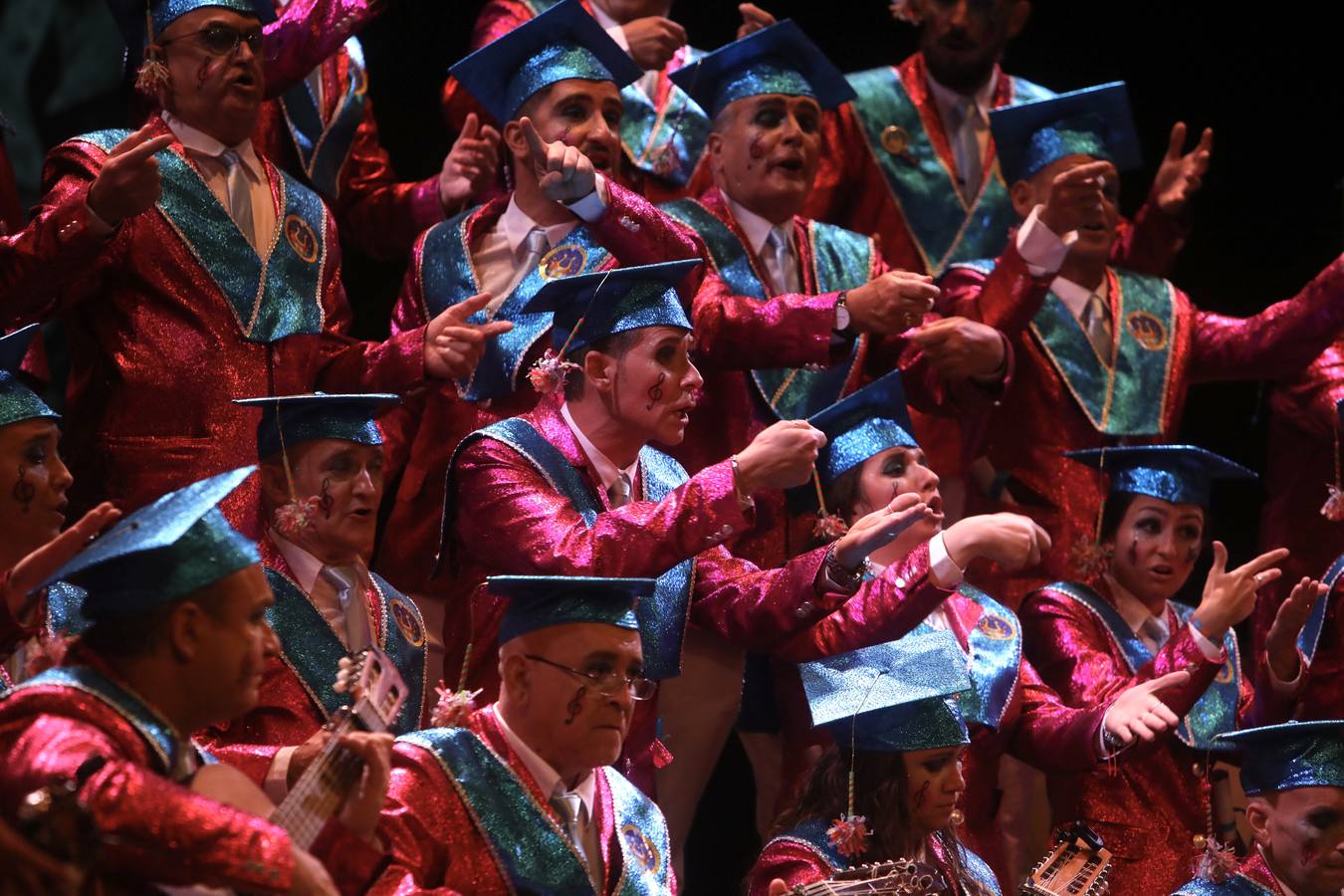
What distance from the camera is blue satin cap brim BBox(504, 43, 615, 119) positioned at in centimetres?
498

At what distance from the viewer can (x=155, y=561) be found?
8.66ft

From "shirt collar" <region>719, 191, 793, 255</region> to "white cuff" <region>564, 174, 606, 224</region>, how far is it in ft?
2.07

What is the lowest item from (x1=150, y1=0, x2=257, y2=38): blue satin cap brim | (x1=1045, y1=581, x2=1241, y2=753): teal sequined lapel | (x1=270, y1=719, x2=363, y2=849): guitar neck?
(x1=1045, y1=581, x2=1241, y2=753): teal sequined lapel

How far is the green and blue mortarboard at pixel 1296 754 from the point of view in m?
4.32

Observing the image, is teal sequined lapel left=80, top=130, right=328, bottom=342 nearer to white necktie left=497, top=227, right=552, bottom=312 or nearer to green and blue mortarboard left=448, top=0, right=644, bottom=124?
white necktie left=497, top=227, right=552, bottom=312

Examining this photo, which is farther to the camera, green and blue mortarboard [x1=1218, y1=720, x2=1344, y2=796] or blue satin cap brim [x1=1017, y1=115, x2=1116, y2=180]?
A: blue satin cap brim [x1=1017, y1=115, x2=1116, y2=180]

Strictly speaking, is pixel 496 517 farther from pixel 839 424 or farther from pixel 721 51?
pixel 721 51

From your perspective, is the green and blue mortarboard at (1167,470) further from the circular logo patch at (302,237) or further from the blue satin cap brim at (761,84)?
the circular logo patch at (302,237)

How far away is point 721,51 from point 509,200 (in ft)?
2.32

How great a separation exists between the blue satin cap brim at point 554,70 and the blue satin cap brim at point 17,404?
64.1 inches

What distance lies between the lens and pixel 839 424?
15.7ft

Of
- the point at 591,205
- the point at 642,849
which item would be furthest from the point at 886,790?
the point at 591,205

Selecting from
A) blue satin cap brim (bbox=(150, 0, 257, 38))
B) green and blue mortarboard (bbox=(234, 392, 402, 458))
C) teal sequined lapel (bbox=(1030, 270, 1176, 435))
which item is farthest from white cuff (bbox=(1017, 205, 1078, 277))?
blue satin cap brim (bbox=(150, 0, 257, 38))

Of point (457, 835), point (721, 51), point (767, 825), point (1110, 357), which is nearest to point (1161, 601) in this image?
point (1110, 357)
